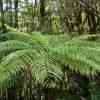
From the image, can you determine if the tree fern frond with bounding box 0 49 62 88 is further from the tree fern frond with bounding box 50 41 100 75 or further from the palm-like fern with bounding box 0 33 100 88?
the tree fern frond with bounding box 50 41 100 75

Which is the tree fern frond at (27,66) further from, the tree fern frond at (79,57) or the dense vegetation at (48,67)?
the tree fern frond at (79,57)

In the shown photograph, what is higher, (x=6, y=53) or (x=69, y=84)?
(x=6, y=53)

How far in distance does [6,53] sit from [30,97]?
74 cm

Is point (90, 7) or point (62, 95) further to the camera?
point (90, 7)

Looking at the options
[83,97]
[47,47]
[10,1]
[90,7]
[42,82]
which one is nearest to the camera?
[42,82]

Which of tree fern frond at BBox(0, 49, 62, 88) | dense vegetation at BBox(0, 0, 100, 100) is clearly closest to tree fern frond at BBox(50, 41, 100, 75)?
dense vegetation at BBox(0, 0, 100, 100)

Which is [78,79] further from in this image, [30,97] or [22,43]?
[22,43]

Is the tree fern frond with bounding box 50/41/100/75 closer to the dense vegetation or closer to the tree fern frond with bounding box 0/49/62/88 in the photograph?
the dense vegetation

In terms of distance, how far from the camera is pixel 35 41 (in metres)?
3.48

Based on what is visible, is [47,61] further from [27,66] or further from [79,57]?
[79,57]

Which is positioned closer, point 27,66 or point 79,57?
point 79,57

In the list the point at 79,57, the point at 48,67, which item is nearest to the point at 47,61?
the point at 48,67

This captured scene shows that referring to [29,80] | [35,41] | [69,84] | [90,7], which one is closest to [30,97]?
[29,80]

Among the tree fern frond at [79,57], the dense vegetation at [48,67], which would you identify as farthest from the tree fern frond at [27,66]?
the tree fern frond at [79,57]
